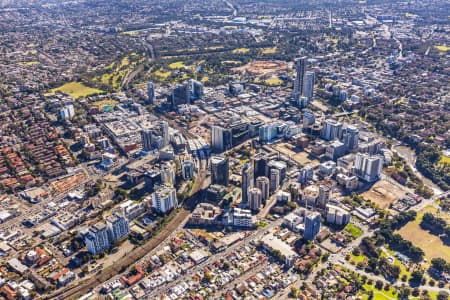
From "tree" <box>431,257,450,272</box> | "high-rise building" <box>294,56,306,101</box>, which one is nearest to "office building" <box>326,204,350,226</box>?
"tree" <box>431,257,450,272</box>

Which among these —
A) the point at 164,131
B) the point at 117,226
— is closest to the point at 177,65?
the point at 164,131

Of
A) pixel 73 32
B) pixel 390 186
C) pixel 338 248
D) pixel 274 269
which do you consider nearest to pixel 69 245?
pixel 274 269

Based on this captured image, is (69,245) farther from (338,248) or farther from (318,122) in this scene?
(318,122)

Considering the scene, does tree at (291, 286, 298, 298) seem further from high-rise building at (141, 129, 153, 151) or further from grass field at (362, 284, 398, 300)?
high-rise building at (141, 129, 153, 151)

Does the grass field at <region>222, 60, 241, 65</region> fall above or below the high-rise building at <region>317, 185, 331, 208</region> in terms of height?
above

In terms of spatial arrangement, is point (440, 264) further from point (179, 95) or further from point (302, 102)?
point (179, 95)

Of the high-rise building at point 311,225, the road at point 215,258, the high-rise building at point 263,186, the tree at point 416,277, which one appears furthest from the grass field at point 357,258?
the high-rise building at point 263,186
